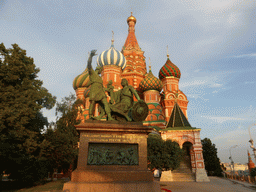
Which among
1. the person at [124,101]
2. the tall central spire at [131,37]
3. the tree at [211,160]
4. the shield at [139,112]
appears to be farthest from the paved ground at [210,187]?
the tall central spire at [131,37]

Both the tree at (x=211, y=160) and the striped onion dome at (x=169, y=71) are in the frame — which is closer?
the tree at (x=211, y=160)

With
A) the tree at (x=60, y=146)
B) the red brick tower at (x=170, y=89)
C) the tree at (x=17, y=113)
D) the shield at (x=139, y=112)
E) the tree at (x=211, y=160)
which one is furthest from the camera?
the tree at (x=211, y=160)

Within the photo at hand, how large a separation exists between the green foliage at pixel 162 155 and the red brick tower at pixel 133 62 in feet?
66.0

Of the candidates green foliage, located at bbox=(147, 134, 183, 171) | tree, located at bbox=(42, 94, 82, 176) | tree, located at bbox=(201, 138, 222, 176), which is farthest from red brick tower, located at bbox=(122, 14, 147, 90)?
tree, located at bbox=(42, 94, 82, 176)

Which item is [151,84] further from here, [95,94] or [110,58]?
[95,94]

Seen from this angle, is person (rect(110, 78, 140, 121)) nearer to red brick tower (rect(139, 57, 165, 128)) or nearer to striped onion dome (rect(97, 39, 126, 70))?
red brick tower (rect(139, 57, 165, 128))

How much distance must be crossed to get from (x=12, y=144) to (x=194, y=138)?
723 inches

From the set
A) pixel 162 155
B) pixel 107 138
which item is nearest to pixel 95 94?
pixel 107 138

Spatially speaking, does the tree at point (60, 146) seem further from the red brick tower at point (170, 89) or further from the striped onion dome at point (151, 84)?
the red brick tower at point (170, 89)

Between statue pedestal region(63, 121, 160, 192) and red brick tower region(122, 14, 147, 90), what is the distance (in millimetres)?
29515

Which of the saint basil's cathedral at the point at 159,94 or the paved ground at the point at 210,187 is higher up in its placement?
the saint basil's cathedral at the point at 159,94

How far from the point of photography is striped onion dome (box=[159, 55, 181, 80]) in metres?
36.1

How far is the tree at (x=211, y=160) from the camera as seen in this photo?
113 ft

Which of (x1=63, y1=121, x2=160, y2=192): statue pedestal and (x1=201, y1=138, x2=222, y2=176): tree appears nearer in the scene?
(x1=63, y1=121, x2=160, y2=192): statue pedestal
